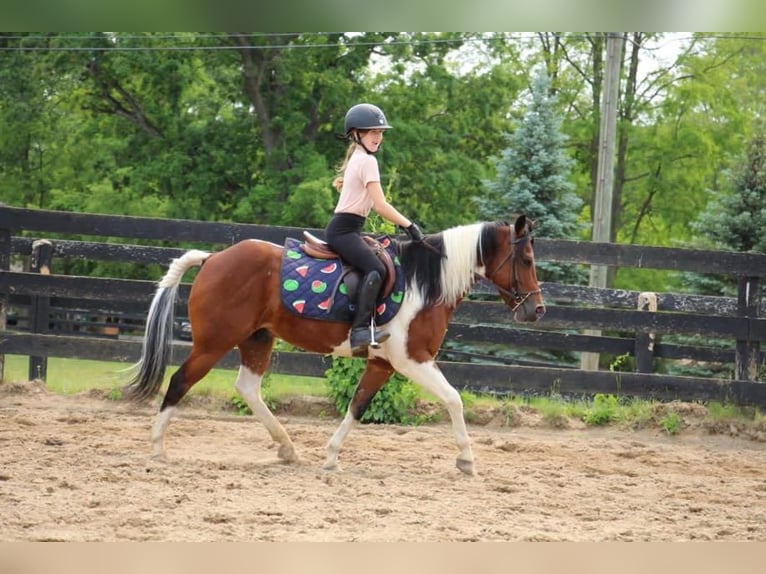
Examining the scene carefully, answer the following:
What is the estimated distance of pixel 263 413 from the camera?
21.4 feet

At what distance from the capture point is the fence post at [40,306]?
30.3 ft

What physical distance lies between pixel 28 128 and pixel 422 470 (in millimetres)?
17852

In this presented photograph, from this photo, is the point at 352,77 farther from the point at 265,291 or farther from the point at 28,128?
the point at 265,291

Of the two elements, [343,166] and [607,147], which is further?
[607,147]

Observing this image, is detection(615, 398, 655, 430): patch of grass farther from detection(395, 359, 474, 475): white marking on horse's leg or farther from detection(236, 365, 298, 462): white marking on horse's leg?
detection(236, 365, 298, 462): white marking on horse's leg

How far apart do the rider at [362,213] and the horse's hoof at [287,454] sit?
3.04 feet

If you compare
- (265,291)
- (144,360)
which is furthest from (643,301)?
(144,360)

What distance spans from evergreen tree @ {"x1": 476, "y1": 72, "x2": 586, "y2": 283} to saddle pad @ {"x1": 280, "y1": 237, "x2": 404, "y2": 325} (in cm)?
1020

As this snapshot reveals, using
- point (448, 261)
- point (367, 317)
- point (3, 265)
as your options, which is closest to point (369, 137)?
point (448, 261)

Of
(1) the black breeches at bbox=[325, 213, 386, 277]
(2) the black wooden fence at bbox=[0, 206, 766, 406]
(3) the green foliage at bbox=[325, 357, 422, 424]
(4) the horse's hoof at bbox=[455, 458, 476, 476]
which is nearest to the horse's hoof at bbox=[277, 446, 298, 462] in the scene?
(4) the horse's hoof at bbox=[455, 458, 476, 476]

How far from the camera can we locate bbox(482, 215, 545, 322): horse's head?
6363mm

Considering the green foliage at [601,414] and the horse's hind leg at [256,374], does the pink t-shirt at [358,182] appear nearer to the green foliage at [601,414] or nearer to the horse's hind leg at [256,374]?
the horse's hind leg at [256,374]

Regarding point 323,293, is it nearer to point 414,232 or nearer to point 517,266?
point 414,232

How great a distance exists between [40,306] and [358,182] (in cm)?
484
